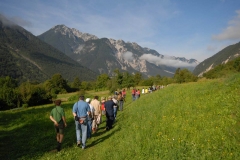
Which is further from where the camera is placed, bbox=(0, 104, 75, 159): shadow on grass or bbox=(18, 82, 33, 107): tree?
bbox=(18, 82, 33, 107): tree

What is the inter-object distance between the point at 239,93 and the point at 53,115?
403 inches

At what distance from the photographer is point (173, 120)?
10375 millimetres

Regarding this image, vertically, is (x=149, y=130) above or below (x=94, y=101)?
below

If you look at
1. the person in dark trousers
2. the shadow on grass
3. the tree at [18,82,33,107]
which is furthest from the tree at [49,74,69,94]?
Answer: the person in dark trousers

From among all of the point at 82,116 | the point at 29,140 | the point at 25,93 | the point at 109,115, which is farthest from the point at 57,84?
the point at 82,116

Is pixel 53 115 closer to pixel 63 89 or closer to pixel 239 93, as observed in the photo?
pixel 239 93

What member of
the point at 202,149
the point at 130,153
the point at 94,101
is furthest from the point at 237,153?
the point at 94,101

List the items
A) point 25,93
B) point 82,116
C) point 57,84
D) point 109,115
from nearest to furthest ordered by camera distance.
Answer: point 82,116
point 109,115
point 25,93
point 57,84

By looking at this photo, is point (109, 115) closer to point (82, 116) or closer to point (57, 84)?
point (82, 116)

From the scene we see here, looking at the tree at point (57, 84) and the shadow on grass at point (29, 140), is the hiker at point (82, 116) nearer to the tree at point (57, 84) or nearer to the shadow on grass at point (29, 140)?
the shadow on grass at point (29, 140)

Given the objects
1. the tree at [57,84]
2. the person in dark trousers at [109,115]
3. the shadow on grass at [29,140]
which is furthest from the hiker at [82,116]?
the tree at [57,84]

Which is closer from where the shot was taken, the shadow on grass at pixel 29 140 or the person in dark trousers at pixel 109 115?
the shadow on grass at pixel 29 140

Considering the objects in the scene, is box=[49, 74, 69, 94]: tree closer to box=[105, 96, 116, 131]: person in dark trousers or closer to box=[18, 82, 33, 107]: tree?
box=[18, 82, 33, 107]: tree

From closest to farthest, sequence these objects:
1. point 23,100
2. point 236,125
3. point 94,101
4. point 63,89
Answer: point 236,125 < point 94,101 < point 23,100 < point 63,89
